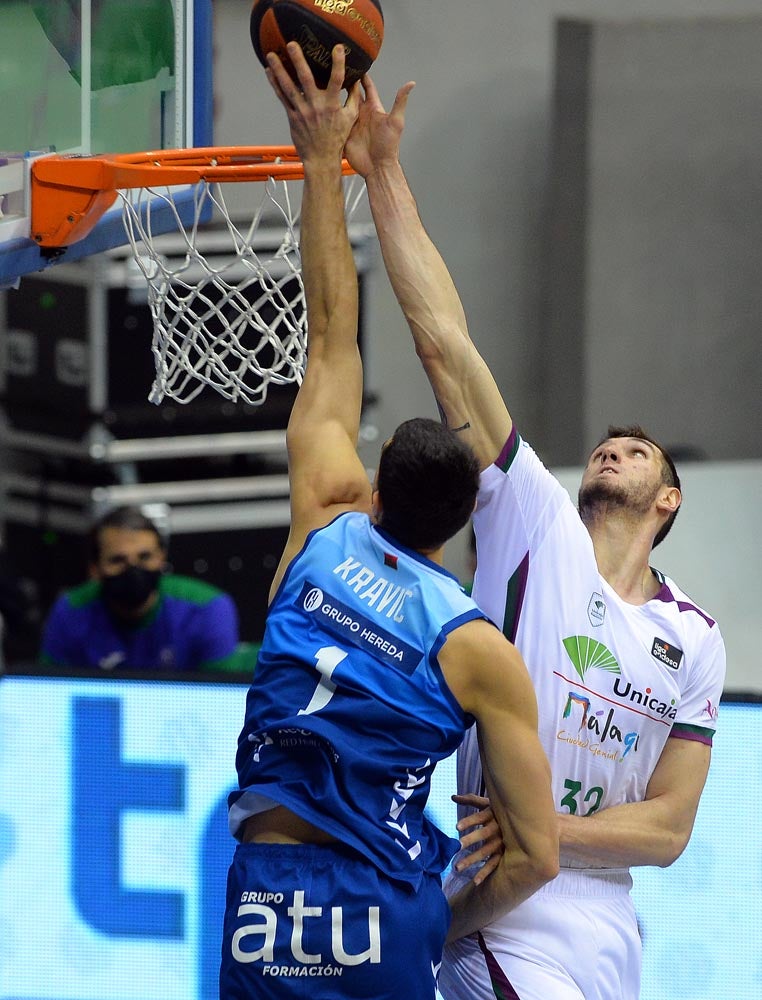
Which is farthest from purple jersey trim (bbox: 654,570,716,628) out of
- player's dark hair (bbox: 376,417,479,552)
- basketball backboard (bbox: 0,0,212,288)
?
basketball backboard (bbox: 0,0,212,288)

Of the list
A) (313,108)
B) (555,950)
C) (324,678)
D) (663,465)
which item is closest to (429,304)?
(313,108)

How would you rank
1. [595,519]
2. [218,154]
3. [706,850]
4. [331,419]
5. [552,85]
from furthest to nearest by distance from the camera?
1. [552,85]
2. [706,850]
3. [218,154]
4. [595,519]
5. [331,419]

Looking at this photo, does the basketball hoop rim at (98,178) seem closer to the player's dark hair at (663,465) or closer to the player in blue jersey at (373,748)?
the player's dark hair at (663,465)

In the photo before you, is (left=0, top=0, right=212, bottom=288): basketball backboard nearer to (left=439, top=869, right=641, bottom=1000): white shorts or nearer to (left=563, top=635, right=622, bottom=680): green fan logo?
(left=563, top=635, right=622, bottom=680): green fan logo

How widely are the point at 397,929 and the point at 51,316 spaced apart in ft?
20.0

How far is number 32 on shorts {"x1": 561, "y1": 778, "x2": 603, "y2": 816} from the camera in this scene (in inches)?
118

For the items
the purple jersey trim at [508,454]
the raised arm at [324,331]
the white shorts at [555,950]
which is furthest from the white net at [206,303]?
the white shorts at [555,950]

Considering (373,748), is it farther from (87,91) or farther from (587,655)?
(87,91)

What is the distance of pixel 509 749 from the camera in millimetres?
2564

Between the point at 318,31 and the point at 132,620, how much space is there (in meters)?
3.40

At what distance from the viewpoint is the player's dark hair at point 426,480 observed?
251cm

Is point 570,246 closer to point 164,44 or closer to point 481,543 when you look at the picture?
point 164,44

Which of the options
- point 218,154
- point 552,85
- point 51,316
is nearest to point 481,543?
point 218,154

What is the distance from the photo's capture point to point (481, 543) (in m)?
3.04
